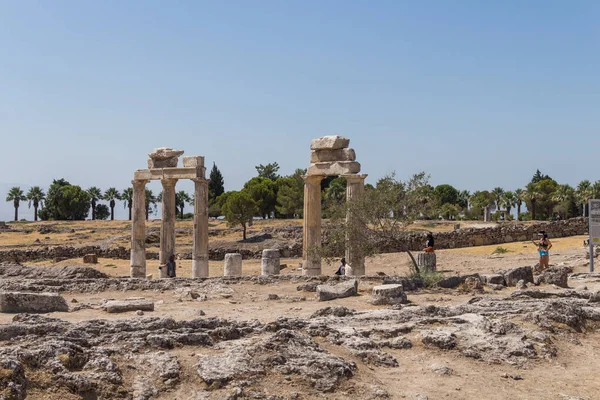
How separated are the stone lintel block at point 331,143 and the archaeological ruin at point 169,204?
5.32 meters

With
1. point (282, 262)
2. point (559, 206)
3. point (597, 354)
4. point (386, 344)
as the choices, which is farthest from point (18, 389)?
point (559, 206)

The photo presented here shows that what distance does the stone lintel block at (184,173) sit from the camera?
95.2 ft

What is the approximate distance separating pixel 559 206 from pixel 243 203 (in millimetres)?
37658

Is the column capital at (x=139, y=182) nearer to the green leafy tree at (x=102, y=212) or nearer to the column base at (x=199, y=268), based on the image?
the column base at (x=199, y=268)

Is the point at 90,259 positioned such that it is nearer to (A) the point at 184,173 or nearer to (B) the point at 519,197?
(A) the point at 184,173

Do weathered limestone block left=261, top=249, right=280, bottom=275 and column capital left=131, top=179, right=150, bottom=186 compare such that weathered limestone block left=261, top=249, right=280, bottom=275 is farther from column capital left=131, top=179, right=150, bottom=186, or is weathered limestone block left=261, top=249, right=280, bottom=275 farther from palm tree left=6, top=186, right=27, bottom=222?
palm tree left=6, top=186, right=27, bottom=222

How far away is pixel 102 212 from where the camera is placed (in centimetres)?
11056

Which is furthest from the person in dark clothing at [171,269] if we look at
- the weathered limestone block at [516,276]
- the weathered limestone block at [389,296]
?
the weathered limestone block at [389,296]

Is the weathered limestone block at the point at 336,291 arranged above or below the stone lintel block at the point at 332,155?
below

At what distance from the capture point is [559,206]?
74250mm

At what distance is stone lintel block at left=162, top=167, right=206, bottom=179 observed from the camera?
29.0 metres

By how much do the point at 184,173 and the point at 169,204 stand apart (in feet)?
6.14

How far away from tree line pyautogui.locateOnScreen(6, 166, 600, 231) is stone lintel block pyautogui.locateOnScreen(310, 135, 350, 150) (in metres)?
27.4

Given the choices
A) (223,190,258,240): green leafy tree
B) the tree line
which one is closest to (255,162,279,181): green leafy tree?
the tree line
